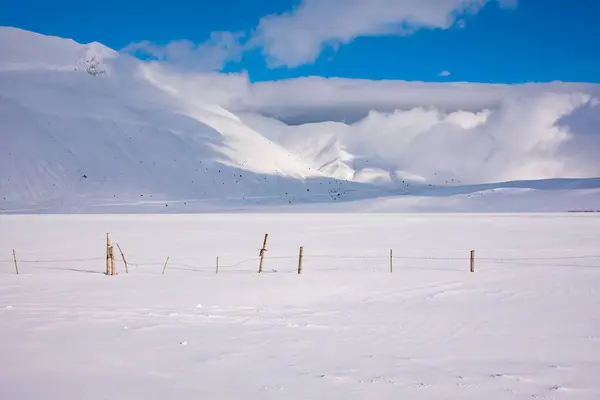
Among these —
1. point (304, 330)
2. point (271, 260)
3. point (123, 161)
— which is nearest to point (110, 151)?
point (123, 161)

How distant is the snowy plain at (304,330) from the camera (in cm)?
855

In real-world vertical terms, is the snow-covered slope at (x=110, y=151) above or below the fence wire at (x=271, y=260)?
above

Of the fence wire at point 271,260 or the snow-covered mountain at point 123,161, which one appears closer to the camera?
the fence wire at point 271,260

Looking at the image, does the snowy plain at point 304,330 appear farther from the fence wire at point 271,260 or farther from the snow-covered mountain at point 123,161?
the snow-covered mountain at point 123,161

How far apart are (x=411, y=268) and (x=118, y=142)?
147 metres

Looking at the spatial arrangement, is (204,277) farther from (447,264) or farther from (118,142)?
(118,142)

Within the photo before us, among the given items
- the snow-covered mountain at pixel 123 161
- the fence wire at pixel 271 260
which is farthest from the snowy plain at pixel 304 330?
the snow-covered mountain at pixel 123 161

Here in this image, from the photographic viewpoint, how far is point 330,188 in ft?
591

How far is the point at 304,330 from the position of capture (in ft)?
39.1

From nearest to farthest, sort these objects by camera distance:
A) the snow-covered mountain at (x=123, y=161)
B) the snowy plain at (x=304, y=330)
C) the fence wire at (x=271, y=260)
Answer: the snowy plain at (x=304, y=330) → the fence wire at (x=271, y=260) → the snow-covered mountain at (x=123, y=161)

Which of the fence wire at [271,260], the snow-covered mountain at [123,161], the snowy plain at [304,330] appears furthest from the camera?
the snow-covered mountain at [123,161]

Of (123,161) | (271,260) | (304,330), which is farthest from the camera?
(123,161)

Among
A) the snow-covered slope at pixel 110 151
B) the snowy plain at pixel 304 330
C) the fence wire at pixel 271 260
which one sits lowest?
the snowy plain at pixel 304 330

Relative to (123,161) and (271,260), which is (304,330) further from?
(123,161)
